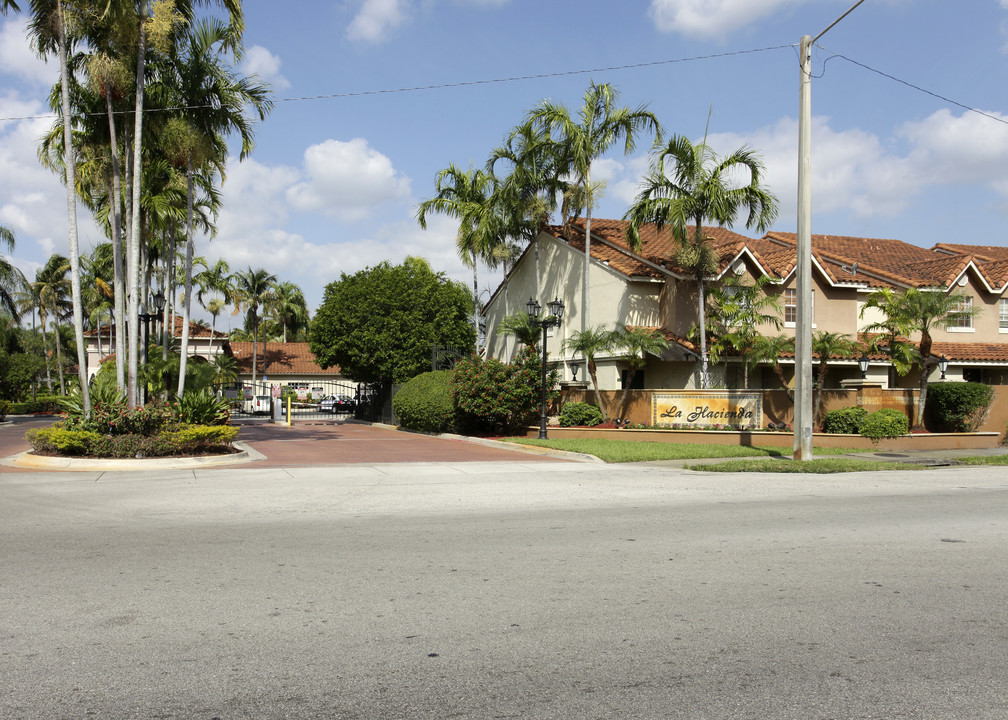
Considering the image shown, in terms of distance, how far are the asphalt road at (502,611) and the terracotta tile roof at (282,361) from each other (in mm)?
56192

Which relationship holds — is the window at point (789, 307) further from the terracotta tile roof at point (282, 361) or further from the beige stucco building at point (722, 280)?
the terracotta tile roof at point (282, 361)

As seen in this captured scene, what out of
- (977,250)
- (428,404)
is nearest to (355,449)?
(428,404)

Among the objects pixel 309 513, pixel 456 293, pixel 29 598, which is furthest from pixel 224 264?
pixel 29 598

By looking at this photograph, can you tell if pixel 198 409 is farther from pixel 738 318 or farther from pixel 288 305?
pixel 288 305

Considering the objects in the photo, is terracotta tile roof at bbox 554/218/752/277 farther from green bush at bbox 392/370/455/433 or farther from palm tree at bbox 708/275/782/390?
green bush at bbox 392/370/455/433

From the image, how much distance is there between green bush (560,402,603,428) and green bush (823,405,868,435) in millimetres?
6884

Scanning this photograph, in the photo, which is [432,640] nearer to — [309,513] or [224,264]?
[309,513]

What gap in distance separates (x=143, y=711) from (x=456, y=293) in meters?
36.9

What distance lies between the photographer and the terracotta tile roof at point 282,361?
65.9 meters

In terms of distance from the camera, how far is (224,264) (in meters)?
58.9

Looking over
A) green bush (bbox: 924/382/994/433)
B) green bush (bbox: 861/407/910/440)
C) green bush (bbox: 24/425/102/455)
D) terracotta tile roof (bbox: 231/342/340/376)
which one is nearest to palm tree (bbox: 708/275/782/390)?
green bush (bbox: 861/407/910/440)

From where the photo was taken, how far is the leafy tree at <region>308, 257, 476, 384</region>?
37312 mm

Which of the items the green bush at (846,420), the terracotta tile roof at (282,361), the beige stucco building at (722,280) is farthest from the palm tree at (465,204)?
the terracotta tile roof at (282,361)

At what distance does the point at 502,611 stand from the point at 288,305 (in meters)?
63.3
